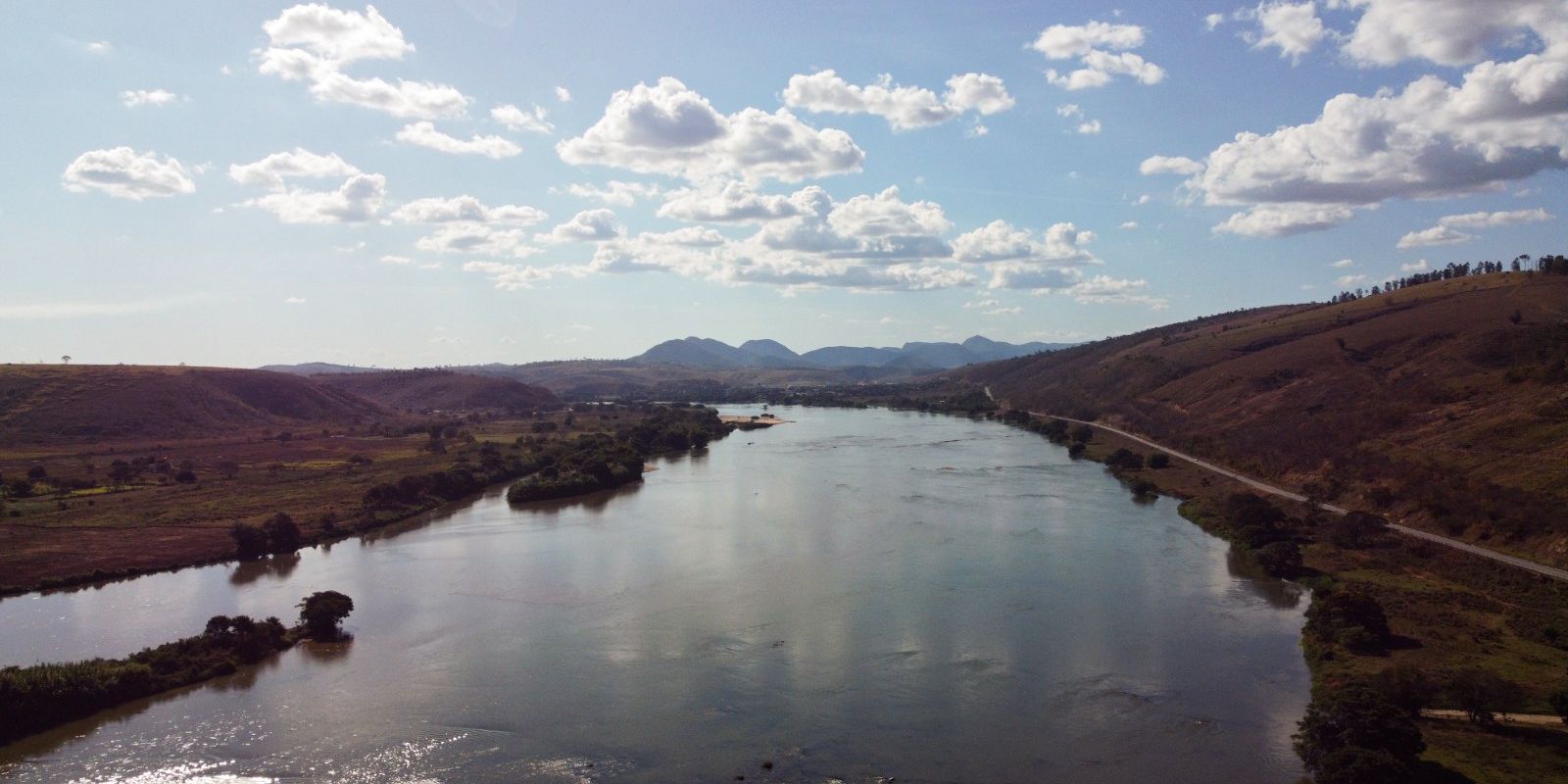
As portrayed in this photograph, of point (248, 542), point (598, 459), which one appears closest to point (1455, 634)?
point (248, 542)

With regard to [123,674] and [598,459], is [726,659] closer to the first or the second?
[123,674]

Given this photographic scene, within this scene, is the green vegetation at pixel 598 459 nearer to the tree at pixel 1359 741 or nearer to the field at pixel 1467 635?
the field at pixel 1467 635

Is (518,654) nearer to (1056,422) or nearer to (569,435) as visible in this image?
(569,435)

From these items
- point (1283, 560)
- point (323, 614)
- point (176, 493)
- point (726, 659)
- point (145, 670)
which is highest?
point (176, 493)

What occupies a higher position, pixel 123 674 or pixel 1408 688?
pixel 123 674

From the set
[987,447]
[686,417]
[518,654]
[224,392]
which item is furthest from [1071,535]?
[224,392]

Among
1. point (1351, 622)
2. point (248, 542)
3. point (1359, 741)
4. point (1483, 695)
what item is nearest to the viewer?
point (1359, 741)

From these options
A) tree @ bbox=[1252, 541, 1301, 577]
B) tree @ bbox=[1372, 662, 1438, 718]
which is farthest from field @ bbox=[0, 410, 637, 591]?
tree @ bbox=[1372, 662, 1438, 718]
